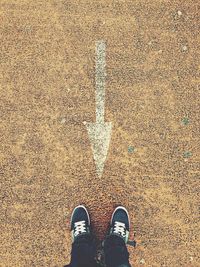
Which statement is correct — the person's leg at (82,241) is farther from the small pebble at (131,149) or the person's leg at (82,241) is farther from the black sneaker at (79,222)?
the small pebble at (131,149)

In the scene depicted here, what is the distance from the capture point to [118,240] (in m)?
5.09

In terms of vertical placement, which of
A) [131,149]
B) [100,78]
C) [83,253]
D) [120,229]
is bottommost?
[83,253]

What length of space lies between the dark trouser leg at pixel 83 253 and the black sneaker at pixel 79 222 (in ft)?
0.20

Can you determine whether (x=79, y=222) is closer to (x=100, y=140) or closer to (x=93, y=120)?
(x=100, y=140)

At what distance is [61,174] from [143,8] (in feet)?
6.89

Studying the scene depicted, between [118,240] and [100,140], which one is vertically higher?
[100,140]

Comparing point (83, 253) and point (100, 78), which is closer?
point (83, 253)

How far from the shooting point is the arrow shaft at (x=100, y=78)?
5246mm

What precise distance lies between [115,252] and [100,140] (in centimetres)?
123

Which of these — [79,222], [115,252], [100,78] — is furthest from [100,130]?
[115,252]

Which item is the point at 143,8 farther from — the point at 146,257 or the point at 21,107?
the point at 146,257

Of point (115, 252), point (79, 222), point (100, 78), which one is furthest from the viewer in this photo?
point (100, 78)

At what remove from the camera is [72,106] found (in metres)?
5.25

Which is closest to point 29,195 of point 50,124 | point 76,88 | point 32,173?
point 32,173
